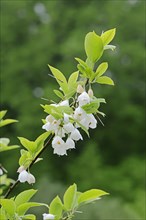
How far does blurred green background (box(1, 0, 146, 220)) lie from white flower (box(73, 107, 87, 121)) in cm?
654

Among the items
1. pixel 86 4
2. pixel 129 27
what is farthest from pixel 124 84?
pixel 86 4

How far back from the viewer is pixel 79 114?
86 cm

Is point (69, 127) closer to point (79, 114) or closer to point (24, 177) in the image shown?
point (79, 114)

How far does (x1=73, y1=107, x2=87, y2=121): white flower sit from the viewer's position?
85cm

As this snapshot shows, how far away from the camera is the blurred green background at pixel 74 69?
7.68 meters

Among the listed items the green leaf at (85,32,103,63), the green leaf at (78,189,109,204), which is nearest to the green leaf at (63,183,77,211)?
the green leaf at (78,189,109,204)

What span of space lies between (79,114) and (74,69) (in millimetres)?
7090

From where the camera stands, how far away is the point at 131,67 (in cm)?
839

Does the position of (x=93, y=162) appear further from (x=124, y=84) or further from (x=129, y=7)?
(x=129, y=7)

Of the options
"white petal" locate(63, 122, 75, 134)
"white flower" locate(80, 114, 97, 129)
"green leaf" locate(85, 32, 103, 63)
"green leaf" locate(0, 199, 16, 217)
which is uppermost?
"green leaf" locate(85, 32, 103, 63)

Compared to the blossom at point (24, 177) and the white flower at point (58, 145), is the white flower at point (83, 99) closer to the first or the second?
the white flower at point (58, 145)

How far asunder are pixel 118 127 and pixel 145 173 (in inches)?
47.8

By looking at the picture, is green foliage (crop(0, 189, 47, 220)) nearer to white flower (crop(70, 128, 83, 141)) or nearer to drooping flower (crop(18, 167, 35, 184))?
drooping flower (crop(18, 167, 35, 184))

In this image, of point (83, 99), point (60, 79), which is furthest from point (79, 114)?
point (60, 79)
